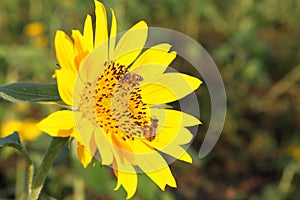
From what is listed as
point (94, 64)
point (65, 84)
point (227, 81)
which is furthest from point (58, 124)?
point (227, 81)

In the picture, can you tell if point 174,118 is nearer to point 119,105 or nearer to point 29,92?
point 119,105

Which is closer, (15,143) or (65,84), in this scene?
(65,84)

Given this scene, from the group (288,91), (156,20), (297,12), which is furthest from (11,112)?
(297,12)

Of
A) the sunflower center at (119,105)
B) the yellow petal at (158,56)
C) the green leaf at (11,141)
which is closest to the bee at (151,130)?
the sunflower center at (119,105)

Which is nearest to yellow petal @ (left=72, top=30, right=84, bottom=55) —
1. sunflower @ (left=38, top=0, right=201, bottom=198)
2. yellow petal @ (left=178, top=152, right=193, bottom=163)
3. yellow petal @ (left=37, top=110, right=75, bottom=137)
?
sunflower @ (left=38, top=0, right=201, bottom=198)

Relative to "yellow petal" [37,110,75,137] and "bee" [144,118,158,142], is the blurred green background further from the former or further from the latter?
"yellow petal" [37,110,75,137]

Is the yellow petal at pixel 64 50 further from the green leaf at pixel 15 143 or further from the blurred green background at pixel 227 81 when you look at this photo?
the blurred green background at pixel 227 81
